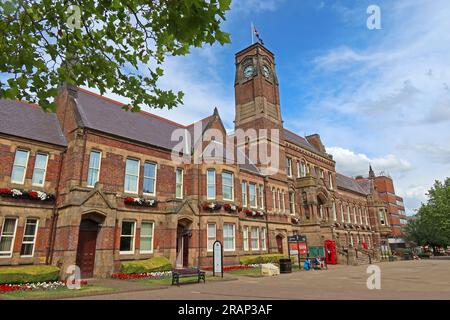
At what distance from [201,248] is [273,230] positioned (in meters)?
10.8

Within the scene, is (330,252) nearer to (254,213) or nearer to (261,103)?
(254,213)

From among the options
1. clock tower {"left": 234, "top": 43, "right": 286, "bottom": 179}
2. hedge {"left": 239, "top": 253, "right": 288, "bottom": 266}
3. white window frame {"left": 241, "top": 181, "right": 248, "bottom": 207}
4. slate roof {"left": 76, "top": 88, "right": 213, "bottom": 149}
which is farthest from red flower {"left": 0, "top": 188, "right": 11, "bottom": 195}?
clock tower {"left": 234, "top": 43, "right": 286, "bottom": 179}

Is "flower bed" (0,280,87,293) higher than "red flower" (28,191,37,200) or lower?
lower

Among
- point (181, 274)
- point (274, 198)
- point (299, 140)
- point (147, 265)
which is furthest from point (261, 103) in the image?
point (181, 274)

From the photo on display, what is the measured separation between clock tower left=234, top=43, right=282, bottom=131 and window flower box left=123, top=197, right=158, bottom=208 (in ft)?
59.6

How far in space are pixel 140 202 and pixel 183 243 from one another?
5.30 meters

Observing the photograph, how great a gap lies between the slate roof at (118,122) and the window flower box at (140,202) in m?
4.37

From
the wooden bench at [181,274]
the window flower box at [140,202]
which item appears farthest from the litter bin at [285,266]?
the window flower box at [140,202]

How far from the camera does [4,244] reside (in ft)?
52.4

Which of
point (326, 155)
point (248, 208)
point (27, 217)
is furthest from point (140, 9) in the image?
point (326, 155)

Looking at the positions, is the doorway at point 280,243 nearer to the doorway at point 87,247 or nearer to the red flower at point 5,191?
the doorway at point 87,247

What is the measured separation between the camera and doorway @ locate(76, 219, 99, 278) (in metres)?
17.7

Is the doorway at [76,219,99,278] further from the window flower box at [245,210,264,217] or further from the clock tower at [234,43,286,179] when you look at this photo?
the clock tower at [234,43,286,179]

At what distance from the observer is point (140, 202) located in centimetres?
2052
